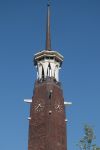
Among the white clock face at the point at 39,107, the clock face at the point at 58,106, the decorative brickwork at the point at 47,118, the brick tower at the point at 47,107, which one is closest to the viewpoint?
the decorative brickwork at the point at 47,118

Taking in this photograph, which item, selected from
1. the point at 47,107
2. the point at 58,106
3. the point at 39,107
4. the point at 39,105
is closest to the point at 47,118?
the point at 47,107

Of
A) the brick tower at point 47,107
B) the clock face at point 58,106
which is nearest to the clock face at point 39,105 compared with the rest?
the brick tower at point 47,107

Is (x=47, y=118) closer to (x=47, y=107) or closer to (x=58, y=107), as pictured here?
(x=47, y=107)

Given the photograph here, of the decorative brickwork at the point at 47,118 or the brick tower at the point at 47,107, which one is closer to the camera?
the decorative brickwork at the point at 47,118

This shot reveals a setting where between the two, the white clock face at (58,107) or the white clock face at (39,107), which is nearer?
the white clock face at (39,107)

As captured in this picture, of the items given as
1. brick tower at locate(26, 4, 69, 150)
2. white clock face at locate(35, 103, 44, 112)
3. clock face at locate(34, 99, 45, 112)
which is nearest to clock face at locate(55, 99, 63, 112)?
brick tower at locate(26, 4, 69, 150)

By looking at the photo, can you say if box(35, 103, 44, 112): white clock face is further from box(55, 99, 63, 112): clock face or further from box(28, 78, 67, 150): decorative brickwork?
box(55, 99, 63, 112): clock face

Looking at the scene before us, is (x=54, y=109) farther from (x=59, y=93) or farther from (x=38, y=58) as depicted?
(x=38, y=58)

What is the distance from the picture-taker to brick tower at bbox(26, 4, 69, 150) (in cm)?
4125

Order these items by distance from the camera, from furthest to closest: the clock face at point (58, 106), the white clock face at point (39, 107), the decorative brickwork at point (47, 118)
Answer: the clock face at point (58, 106) → the white clock face at point (39, 107) → the decorative brickwork at point (47, 118)

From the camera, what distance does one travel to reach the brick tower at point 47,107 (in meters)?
41.2

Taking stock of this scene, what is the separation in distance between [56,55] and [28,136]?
375 inches

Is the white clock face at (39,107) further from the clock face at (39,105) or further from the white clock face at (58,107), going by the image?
the white clock face at (58,107)

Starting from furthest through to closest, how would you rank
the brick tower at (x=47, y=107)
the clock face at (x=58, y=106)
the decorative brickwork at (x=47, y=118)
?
the clock face at (x=58, y=106) < the brick tower at (x=47, y=107) < the decorative brickwork at (x=47, y=118)
